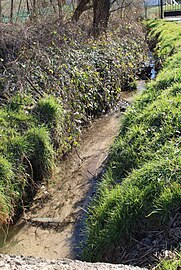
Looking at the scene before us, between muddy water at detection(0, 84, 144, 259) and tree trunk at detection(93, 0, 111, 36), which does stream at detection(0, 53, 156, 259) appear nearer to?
muddy water at detection(0, 84, 144, 259)

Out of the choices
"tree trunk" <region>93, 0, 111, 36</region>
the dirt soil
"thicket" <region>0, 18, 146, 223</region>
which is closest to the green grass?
the dirt soil

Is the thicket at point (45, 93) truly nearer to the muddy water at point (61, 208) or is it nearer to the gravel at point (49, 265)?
the muddy water at point (61, 208)

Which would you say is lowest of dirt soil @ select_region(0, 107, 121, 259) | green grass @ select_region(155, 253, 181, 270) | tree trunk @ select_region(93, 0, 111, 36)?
dirt soil @ select_region(0, 107, 121, 259)

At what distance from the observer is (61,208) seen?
5.22 meters

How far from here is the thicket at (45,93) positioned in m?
5.24

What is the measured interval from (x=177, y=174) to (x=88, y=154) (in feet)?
9.14

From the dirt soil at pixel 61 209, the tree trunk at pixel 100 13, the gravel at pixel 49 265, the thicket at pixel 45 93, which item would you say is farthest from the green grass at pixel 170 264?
the tree trunk at pixel 100 13

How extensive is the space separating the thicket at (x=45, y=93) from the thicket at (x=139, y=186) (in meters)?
1.00

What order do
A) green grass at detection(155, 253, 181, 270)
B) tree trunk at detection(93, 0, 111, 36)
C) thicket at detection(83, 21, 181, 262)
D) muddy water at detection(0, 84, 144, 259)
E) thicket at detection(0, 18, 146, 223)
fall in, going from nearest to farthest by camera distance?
green grass at detection(155, 253, 181, 270), thicket at detection(83, 21, 181, 262), muddy water at detection(0, 84, 144, 259), thicket at detection(0, 18, 146, 223), tree trunk at detection(93, 0, 111, 36)

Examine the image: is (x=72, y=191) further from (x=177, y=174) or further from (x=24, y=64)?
(x=24, y=64)

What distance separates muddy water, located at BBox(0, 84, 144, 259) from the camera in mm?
4465

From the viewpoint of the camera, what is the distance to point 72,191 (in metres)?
5.59

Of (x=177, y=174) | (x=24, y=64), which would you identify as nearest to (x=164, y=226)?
(x=177, y=174)

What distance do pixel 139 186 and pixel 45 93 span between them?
3072mm
